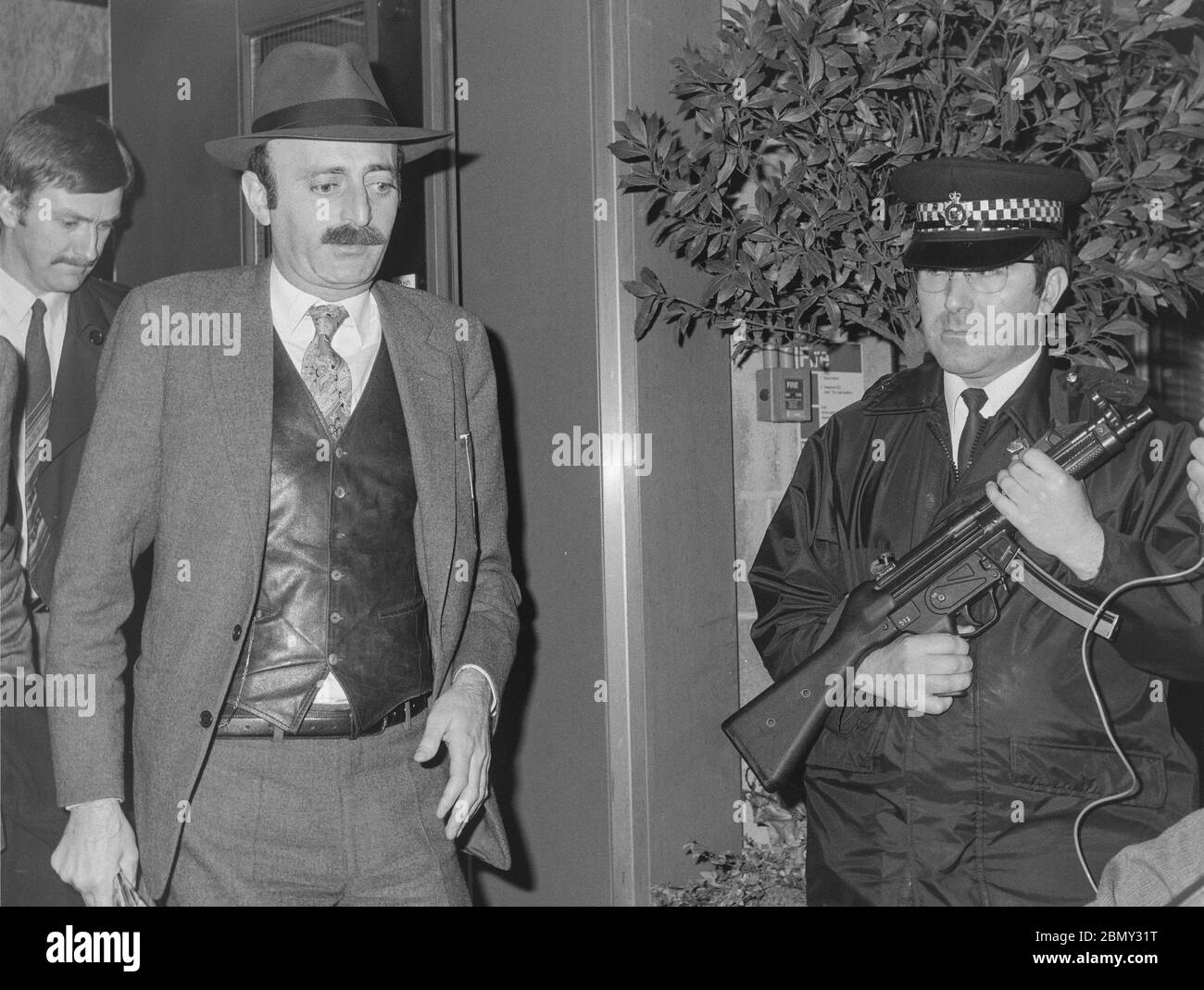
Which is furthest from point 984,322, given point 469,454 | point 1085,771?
point 469,454

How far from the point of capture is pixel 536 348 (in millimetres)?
3471

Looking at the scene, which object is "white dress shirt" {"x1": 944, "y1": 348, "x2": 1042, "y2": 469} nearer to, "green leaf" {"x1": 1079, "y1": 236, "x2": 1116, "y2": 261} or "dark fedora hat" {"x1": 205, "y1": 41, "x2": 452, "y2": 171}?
"green leaf" {"x1": 1079, "y1": 236, "x2": 1116, "y2": 261}

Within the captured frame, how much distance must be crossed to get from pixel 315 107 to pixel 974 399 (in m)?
1.25

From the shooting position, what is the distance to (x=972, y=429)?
2.38 m

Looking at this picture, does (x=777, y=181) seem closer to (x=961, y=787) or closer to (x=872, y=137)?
(x=872, y=137)

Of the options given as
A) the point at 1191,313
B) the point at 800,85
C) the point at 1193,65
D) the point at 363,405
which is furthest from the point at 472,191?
the point at 1191,313

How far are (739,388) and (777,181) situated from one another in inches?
32.1

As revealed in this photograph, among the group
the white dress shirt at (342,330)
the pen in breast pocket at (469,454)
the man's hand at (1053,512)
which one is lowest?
the man's hand at (1053,512)

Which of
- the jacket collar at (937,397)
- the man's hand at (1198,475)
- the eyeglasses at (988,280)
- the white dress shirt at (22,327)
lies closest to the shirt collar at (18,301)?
the white dress shirt at (22,327)

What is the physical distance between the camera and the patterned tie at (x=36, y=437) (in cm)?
262

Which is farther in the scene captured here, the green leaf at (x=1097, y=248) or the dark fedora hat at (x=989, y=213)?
the green leaf at (x=1097, y=248)

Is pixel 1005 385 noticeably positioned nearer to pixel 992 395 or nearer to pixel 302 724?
pixel 992 395

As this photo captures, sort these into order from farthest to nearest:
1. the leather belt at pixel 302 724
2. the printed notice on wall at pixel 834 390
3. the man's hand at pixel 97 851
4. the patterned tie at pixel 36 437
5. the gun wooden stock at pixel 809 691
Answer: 1. the printed notice on wall at pixel 834 390
2. the patterned tie at pixel 36 437
3. the gun wooden stock at pixel 809 691
4. the leather belt at pixel 302 724
5. the man's hand at pixel 97 851

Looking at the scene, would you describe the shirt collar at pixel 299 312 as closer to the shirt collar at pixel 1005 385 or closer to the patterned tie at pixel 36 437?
the patterned tie at pixel 36 437
